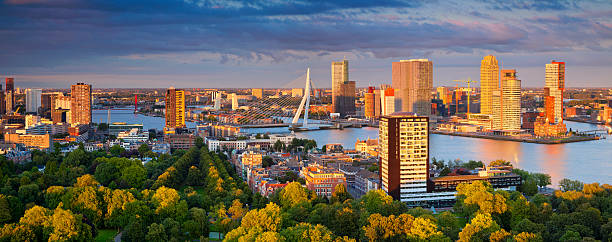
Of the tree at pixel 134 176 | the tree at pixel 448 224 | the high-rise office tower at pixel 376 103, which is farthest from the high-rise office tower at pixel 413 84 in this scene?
the tree at pixel 448 224

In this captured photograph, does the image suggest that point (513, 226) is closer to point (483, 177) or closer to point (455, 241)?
point (455, 241)

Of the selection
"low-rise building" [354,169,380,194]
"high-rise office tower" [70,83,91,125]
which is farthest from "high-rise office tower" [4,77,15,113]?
"low-rise building" [354,169,380,194]

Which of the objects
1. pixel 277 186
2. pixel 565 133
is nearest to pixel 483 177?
pixel 277 186

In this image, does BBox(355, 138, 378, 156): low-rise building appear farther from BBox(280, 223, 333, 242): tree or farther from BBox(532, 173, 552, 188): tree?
BBox(280, 223, 333, 242): tree

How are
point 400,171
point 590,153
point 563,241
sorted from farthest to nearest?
1. point 590,153
2. point 400,171
3. point 563,241

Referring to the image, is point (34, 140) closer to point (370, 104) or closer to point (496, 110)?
point (496, 110)

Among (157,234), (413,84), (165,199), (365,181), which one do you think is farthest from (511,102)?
(157,234)
